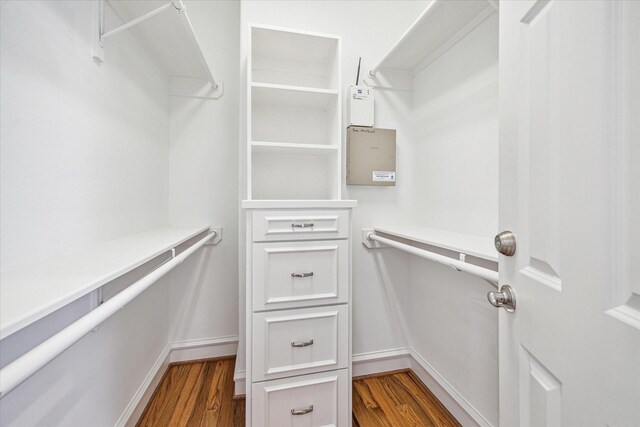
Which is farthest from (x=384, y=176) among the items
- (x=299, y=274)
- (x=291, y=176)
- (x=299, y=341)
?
(x=299, y=341)

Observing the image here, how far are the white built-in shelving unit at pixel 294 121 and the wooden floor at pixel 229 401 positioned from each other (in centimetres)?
110

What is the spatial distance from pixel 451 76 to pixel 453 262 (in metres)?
1.03

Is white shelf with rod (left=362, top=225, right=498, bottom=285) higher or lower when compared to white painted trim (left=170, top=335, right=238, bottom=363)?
higher

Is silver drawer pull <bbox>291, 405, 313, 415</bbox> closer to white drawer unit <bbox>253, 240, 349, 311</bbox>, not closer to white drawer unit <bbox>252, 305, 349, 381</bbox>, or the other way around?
white drawer unit <bbox>252, 305, 349, 381</bbox>

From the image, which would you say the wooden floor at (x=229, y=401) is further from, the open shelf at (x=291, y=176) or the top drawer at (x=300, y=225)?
the open shelf at (x=291, y=176)

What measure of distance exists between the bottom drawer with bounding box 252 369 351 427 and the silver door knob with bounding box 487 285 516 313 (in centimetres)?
94

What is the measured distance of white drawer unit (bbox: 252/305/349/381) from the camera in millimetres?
1193

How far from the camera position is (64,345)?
0.47m

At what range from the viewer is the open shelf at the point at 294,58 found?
1377 mm

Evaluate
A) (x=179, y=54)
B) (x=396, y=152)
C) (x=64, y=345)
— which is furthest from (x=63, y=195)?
(x=396, y=152)

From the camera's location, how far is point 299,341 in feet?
4.04

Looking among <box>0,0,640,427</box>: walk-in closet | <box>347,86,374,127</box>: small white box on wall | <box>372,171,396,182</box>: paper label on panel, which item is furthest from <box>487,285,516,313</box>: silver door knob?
<box>347,86,374,127</box>: small white box on wall

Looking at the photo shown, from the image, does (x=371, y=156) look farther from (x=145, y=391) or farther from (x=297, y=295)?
(x=145, y=391)

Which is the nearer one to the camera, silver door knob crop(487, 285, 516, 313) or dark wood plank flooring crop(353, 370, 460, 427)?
silver door knob crop(487, 285, 516, 313)
